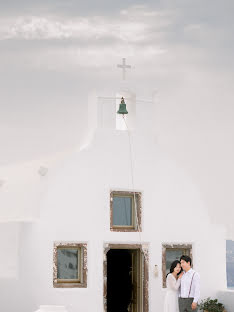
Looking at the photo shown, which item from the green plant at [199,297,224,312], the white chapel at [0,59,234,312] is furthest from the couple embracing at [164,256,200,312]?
the green plant at [199,297,224,312]

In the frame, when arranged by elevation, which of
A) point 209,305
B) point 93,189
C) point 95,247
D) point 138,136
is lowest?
point 209,305

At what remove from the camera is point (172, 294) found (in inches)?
700

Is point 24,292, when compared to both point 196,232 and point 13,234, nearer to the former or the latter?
point 13,234

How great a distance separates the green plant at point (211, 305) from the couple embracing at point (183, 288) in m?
2.53

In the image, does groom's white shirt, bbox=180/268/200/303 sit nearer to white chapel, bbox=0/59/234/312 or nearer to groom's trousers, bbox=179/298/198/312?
groom's trousers, bbox=179/298/198/312

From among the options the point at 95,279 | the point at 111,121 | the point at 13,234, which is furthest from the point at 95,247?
the point at 111,121

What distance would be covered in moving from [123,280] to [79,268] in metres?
2.63

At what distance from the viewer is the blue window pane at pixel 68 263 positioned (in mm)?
18969

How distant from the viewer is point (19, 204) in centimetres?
2009

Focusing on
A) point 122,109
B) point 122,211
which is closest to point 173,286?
point 122,211

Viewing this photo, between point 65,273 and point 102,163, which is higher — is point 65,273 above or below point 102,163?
below

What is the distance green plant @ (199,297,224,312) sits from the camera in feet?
65.7

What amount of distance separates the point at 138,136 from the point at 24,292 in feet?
16.6

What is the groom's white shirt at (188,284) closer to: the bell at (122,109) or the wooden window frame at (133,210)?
the wooden window frame at (133,210)
